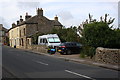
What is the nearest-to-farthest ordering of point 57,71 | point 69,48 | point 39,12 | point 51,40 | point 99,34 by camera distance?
point 57,71
point 99,34
point 69,48
point 51,40
point 39,12

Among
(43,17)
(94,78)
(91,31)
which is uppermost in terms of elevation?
(43,17)

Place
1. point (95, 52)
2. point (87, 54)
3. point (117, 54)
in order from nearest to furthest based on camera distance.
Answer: point (117, 54)
point (95, 52)
point (87, 54)

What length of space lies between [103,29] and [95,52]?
2485mm

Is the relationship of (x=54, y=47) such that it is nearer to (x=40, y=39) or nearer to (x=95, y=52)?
(x=40, y=39)

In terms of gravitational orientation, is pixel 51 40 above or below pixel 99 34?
below

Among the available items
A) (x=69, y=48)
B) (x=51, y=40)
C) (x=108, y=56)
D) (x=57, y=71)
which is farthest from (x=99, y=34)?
(x=51, y=40)

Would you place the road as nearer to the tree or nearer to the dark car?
the tree

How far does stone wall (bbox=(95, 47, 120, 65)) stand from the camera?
16169 mm

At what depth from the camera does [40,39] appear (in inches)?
1486

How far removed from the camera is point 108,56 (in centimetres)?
1706

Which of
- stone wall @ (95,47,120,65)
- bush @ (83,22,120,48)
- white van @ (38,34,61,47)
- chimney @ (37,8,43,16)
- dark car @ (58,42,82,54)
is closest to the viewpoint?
stone wall @ (95,47,120,65)

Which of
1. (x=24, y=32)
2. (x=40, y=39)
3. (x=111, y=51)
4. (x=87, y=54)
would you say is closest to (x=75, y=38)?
(x=40, y=39)

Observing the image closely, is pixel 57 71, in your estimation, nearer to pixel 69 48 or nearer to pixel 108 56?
pixel 108 56

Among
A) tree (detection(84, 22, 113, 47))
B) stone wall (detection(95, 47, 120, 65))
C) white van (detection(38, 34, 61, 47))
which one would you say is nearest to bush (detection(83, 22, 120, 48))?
tree (detection(84, 22, 113, 47))
